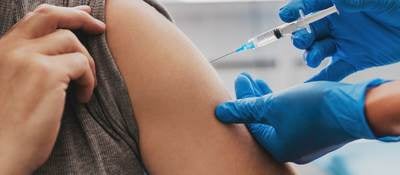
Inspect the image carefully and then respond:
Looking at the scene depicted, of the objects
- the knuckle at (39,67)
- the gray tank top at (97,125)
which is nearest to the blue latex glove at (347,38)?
the gray tank top at (97,125)

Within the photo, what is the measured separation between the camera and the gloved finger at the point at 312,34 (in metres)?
1.09

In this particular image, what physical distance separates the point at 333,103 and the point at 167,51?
1.00 feet

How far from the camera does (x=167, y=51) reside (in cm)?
90

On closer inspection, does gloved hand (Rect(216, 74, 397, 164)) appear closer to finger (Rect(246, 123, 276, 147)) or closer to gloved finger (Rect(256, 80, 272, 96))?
finger (Rect(246, 123, 276, 147))

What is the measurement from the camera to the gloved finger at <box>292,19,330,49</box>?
109cm

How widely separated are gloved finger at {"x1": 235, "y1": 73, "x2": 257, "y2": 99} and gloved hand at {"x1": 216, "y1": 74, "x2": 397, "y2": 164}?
0.42 ft

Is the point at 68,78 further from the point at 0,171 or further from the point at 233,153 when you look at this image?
the point at 233,153

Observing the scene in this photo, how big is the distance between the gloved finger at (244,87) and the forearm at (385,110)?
35 cm

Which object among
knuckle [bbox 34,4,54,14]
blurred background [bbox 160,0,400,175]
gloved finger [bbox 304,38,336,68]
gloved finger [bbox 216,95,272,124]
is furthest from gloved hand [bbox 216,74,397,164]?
blurred background [bbox 160,0,400,175]

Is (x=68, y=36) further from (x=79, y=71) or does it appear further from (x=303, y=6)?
(x=303, y=6)


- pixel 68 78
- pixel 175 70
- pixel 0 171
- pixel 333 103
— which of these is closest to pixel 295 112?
pixel 333 103

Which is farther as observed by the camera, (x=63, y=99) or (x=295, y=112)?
(x=295, y=112)

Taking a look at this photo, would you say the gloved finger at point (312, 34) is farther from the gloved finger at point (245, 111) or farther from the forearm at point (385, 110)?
the forearm at point (385, 110)

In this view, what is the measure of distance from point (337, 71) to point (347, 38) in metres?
0.09
